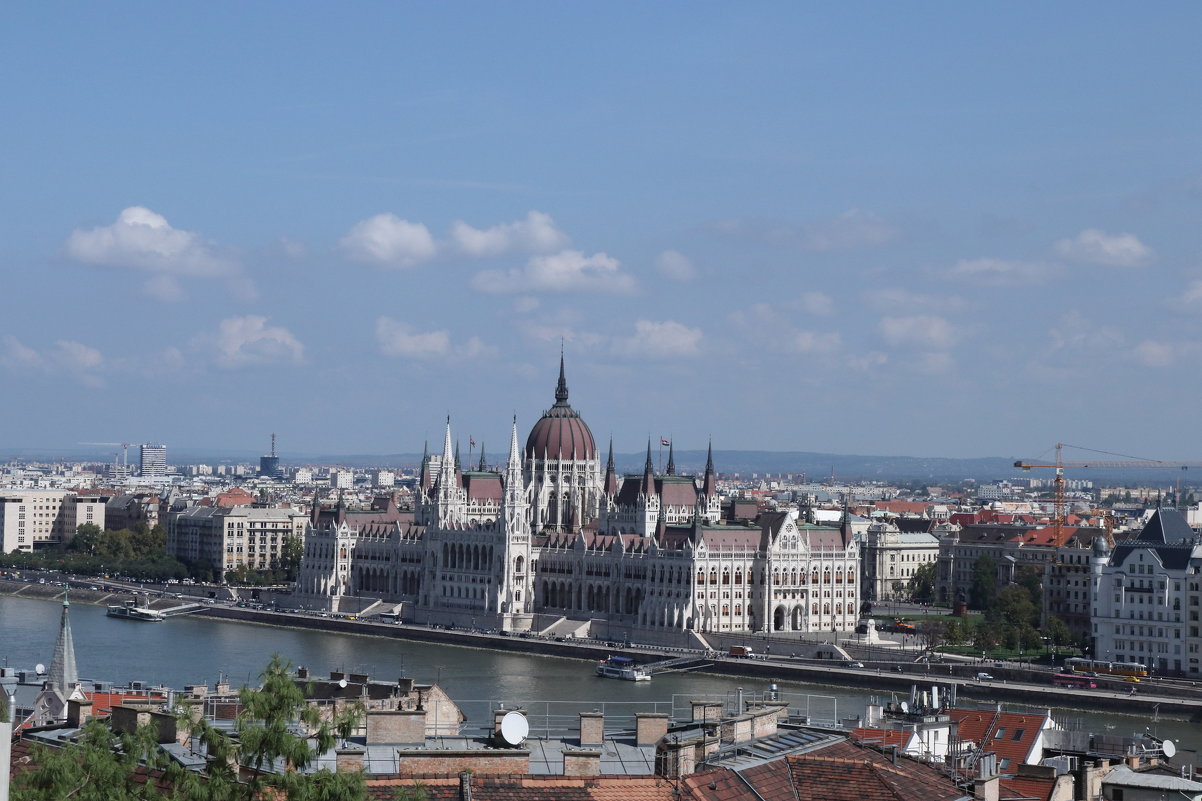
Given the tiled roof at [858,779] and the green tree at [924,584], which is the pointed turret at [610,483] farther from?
the tiled roof at [858,779]

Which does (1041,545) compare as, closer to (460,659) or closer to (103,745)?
(460,659)

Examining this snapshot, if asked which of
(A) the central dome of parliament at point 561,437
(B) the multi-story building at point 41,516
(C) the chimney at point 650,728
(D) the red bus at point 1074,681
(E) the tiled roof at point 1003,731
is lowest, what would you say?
(D) the red bus at point 1074,681

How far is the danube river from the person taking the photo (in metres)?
60.4

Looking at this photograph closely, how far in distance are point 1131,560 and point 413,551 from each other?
41.5m

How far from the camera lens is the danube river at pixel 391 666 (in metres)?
60.4

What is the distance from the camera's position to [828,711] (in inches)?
2248

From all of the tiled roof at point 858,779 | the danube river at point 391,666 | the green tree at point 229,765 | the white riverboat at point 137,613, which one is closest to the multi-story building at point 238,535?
the white riverboat at point 137,613

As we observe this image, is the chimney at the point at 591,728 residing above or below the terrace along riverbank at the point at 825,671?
above

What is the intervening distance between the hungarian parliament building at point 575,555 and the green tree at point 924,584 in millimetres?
10391

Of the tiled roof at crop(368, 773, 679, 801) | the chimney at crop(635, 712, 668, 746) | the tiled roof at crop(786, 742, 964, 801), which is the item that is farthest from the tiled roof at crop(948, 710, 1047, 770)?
the tiled roof at crop(368, 773, 679, 801)

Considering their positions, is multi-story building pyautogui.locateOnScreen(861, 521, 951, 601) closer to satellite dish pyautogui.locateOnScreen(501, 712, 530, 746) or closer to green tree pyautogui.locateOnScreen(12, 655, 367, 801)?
satellite dish pyautogui.locateOnScreen(501, 712, 530, 746)

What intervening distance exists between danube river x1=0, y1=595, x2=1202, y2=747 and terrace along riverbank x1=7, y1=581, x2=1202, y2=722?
2.41 feet

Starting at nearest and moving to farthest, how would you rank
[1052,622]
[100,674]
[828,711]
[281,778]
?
[281,778] < [828,711] < [100,674] < [1052,622]

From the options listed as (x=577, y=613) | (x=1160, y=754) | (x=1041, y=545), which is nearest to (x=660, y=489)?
(x=577, y=613)
